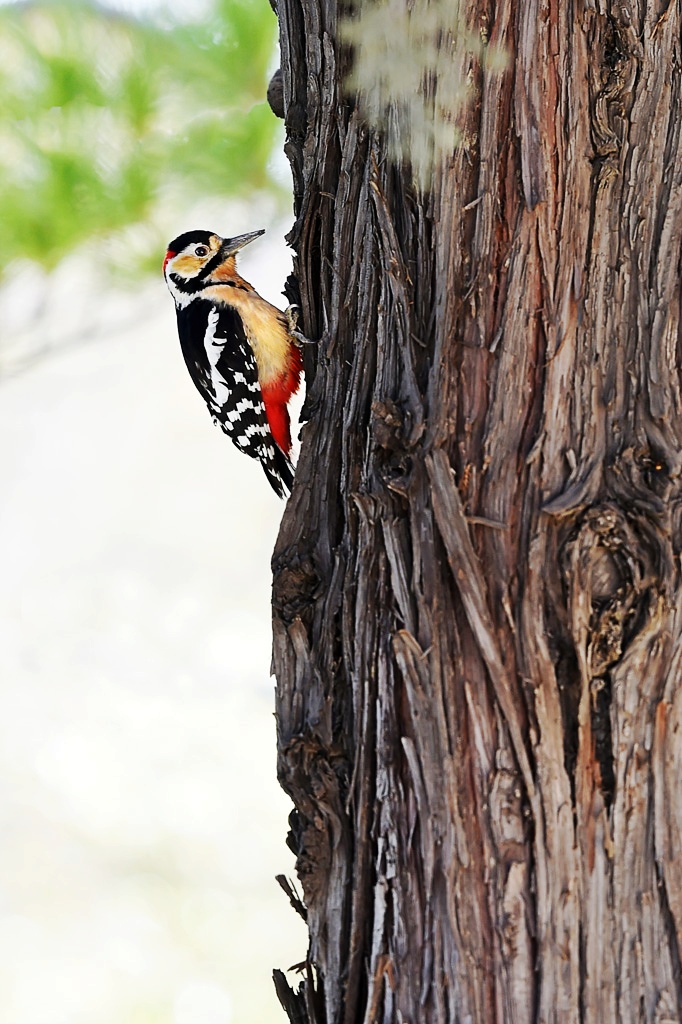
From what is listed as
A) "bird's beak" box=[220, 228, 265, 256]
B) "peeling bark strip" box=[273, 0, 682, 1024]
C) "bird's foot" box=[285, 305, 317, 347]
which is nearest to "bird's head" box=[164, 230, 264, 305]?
"bird's beak" box=[220, 228, 265, 256]

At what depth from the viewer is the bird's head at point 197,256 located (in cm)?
239

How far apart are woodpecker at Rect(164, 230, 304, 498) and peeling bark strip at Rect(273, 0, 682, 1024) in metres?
0.92

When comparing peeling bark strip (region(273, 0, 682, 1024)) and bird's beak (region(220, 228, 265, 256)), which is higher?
bird's beak (region(220, 228, 265, 256))

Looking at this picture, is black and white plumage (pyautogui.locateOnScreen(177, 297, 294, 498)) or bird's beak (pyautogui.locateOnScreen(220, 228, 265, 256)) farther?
bird's beak (pyautogui.locateOnScreen(220, 228, 265, 256))

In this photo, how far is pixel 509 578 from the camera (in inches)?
43.4

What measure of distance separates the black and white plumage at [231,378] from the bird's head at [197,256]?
0.05m

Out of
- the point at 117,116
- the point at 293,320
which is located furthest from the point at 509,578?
the point at 117,116

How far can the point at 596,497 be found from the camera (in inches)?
43.2

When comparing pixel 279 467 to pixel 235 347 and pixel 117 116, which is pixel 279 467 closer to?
pixel 235 347

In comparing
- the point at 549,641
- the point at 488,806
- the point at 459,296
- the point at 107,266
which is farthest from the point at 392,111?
the point at 107,266


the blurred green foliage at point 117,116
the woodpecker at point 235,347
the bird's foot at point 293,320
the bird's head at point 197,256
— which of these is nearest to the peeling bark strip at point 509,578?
the bird's foot at point 293,320

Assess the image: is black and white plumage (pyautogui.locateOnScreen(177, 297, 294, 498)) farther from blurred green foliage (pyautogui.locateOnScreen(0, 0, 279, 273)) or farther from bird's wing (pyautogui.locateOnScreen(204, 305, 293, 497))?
blurred green foliage (pyautogui.locateOnScreen(0, 0, 279, 273))

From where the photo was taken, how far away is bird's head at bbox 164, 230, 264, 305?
2.39 m

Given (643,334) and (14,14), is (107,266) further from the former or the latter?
(643,334)
